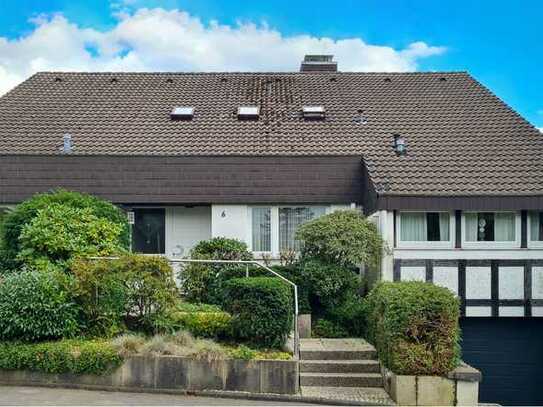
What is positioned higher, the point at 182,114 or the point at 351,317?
the point at 182,114

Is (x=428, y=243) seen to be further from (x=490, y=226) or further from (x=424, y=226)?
(x=490, y=226)

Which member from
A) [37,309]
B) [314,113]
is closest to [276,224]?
[314,113]

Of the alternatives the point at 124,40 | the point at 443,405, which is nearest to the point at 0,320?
the point at 443,405

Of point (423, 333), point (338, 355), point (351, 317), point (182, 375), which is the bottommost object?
point (182, 375)

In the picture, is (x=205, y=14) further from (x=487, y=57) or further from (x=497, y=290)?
(x=497, y=290)

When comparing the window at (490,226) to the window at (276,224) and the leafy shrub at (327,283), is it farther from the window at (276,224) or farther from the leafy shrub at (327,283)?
the window at (276,224)

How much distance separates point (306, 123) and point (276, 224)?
3.49 meters

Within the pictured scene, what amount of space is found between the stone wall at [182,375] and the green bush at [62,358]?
0.16 meters

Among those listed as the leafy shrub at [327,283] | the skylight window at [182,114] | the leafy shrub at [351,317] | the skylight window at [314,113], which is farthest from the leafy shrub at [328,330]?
the skylight window at [182,114]

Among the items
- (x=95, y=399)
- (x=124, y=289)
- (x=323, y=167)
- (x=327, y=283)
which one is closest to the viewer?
(x=95, y=399)

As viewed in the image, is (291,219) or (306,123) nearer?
(291,219)

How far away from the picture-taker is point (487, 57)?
686 inches

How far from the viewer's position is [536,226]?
14.6 metres

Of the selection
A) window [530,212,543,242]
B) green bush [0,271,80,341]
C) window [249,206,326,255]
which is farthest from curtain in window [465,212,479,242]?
green bush [0,271,80,341]
